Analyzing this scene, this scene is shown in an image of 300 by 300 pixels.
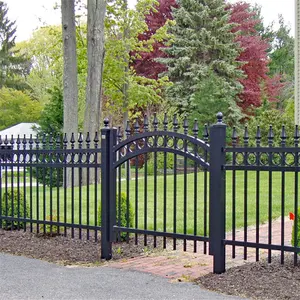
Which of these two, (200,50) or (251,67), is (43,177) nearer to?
(200,50)

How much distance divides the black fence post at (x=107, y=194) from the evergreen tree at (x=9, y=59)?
36247 mm

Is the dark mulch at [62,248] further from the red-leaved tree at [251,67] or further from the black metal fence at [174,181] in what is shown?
the red-leaved tree at [251,67]

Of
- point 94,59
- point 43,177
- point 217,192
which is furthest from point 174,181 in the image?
point 94,59

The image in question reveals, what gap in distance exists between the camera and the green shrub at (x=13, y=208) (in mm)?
8123

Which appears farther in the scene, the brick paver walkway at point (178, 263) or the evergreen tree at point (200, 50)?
the evergreen tree at point (200, 50)

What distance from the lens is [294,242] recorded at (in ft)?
18.0

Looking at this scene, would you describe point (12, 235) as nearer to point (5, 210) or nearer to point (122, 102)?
point (5, 210)

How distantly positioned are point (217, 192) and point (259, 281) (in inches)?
38.3

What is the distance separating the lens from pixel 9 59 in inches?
1727

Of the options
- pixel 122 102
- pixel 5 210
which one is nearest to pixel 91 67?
pixel 122 102

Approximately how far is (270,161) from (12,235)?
4526 mm

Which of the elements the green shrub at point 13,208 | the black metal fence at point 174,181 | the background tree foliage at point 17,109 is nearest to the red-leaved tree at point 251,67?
the background tree foliage at point 17,109

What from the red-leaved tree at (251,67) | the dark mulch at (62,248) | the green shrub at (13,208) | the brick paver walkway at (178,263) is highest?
the red-leaved tree at (251,67)

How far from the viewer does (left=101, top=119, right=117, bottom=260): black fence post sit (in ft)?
20.6
